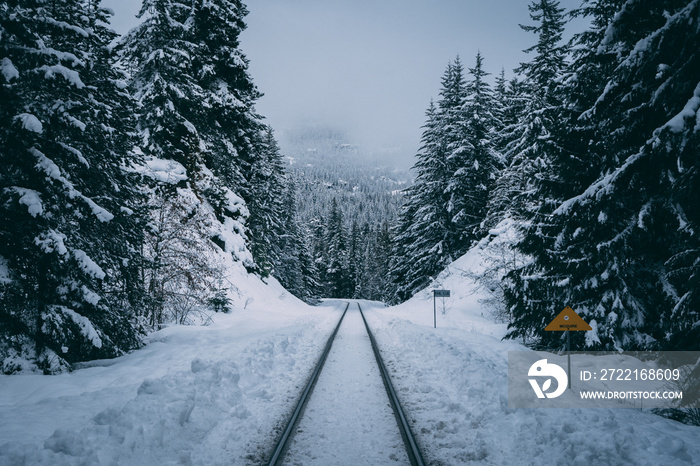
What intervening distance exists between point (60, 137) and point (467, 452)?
9898 millimetres

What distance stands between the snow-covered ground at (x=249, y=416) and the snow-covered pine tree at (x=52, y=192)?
924 mm

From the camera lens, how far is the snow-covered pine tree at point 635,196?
555cm

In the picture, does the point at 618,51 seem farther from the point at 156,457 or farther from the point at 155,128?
the point at 155,128

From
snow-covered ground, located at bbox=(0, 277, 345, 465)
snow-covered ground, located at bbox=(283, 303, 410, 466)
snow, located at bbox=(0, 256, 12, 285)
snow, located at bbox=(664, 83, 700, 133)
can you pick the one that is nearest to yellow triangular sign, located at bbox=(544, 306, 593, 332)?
snow, located at bbox=(664, 83, 700, 133)

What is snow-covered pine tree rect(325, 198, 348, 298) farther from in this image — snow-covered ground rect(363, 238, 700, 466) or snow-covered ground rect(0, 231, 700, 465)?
snow-covered ground rect(363, 238, 700, 466)

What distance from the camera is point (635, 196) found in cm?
704

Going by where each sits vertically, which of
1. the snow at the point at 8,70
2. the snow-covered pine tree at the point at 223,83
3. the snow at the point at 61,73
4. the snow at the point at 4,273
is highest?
the snow-covered pine tree at the point at 223,83

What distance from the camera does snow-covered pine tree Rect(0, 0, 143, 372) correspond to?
6.36 metres

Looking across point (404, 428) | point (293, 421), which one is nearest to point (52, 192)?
point (293, 421)

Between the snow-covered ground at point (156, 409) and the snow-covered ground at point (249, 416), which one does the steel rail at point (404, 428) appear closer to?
the snow-covered ground at point (249, 416)

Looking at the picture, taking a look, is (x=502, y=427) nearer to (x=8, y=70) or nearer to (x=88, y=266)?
(x=88, y=266)

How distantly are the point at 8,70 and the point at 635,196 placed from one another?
12.5m

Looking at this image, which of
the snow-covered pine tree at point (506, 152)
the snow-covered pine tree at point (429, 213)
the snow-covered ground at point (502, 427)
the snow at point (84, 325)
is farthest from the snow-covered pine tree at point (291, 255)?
the snow-covered ground at point (502, 427)

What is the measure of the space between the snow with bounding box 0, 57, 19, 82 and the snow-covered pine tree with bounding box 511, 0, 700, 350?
11210mm
